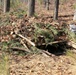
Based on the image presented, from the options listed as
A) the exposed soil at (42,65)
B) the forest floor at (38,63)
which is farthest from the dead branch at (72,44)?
the exposed soil at (42,65)

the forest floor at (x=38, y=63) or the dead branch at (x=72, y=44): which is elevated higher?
the dead branch at (x=72, y=44)

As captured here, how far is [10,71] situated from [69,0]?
93.9 feet

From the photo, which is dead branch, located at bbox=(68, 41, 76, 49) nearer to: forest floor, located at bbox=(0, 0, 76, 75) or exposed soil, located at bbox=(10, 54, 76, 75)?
forest floor, located at bbox=(0, 0, 76, 75)

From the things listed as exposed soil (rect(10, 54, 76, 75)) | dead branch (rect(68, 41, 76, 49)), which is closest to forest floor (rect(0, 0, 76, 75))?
exposed soil (rect(10, 54, 76, 75))

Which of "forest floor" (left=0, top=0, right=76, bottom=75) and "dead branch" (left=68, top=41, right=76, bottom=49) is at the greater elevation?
"dead branch" (left=68, top=41, right=76, bottom=49)

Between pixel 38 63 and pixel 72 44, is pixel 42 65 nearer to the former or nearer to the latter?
pixel 38 63

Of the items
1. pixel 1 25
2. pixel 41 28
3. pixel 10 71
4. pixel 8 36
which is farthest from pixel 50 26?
pixel 10 71

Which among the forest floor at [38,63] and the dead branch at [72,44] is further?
the dead branch at [72,44]

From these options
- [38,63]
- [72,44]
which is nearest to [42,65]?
[38,63]

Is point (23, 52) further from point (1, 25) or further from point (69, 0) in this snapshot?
point (69, 0)

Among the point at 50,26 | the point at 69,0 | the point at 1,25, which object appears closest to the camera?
the point at 50,26

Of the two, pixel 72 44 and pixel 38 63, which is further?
pixel 72 44

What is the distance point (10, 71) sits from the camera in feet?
20.2

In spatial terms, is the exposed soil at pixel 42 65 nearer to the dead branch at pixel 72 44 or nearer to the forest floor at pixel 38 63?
the forest floor at pixel 38 63
